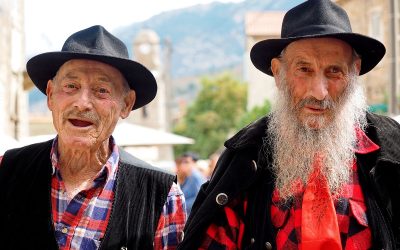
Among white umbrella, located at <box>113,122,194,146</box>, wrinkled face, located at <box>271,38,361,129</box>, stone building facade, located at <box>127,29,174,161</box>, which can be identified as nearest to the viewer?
wrinkled face, located at <box>271,38,361,129</box>

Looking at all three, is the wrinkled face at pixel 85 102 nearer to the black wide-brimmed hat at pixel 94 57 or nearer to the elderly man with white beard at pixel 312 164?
the black wide-brimmed hat at pixel 94 57

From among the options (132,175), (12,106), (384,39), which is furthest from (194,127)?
(132,175)

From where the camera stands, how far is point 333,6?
126 inches

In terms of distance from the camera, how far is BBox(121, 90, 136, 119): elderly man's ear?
3.55 m

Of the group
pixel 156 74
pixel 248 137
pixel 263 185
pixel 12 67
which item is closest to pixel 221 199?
pixel 263 185

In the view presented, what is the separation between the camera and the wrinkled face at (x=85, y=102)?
3.27 m

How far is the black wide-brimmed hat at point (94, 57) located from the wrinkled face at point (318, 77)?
0.83 metres

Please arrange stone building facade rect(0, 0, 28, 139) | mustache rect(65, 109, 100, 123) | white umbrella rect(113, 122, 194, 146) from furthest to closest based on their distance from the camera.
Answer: stone building facade rect(0, 0, 28, 139) < white umbrella rect(113, 122, 194, 146) < mustache rect(65, 109, 100, 123)

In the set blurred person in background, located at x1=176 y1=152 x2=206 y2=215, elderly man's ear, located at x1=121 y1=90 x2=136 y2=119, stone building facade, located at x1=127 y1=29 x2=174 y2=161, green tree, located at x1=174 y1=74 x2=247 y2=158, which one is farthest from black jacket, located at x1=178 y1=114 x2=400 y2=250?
green tree, located at x1=174 y1=74 x2=247 y2=158

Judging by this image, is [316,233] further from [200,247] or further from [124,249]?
[124,249]

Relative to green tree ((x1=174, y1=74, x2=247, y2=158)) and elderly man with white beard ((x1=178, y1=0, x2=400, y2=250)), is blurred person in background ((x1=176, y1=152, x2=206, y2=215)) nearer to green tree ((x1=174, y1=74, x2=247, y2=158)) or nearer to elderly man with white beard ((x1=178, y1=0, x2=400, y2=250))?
elderly man with white beard ((x1=178, y1=0, x2=400, y2=250))

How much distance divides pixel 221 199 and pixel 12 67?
13437 millimetres

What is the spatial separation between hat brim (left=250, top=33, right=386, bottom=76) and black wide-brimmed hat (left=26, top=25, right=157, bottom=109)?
600 mm

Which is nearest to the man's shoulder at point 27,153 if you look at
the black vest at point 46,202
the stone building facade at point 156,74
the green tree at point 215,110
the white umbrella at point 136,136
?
the black vest at point 46,202
